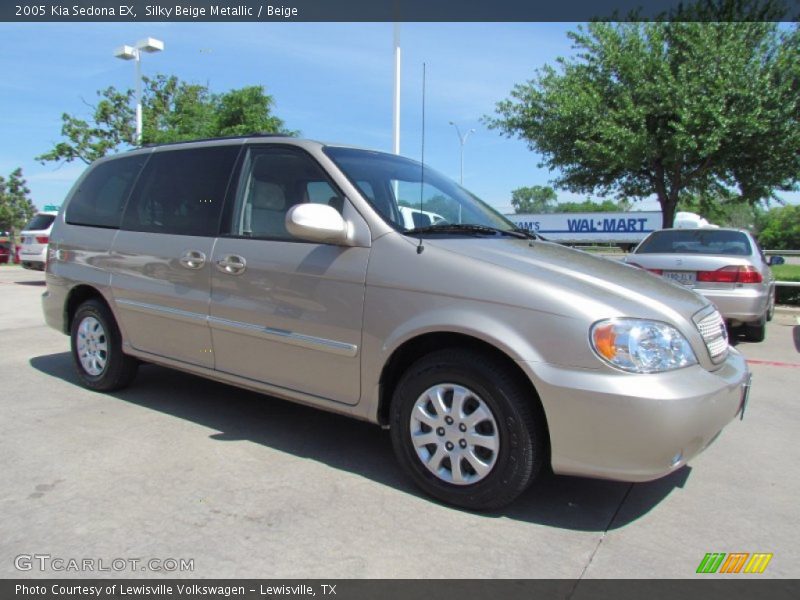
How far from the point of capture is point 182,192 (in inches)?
169

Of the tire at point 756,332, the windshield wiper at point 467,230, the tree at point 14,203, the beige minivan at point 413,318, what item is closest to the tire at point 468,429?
the beige minivan at point 413,318

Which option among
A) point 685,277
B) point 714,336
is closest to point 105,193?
point 714,336

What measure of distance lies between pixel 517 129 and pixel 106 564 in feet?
51.6

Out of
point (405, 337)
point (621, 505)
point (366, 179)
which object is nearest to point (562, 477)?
point (621, 505)

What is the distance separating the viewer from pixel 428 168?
439 centimetres

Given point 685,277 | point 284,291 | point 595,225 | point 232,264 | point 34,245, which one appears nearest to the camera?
point 284,291

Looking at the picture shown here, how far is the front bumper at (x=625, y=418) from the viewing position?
2.60m

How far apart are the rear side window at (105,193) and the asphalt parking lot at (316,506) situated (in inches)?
57.1

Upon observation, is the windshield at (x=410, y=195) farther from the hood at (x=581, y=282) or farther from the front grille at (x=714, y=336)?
the front grille at (x=714, y=336)

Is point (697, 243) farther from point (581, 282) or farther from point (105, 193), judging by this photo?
point (105, 193)

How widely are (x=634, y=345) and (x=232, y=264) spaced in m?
2.36

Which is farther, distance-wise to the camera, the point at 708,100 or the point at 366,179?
the point at 708,100

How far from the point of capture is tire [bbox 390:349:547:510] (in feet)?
9.25

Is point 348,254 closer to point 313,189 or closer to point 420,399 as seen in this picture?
point 313,189
